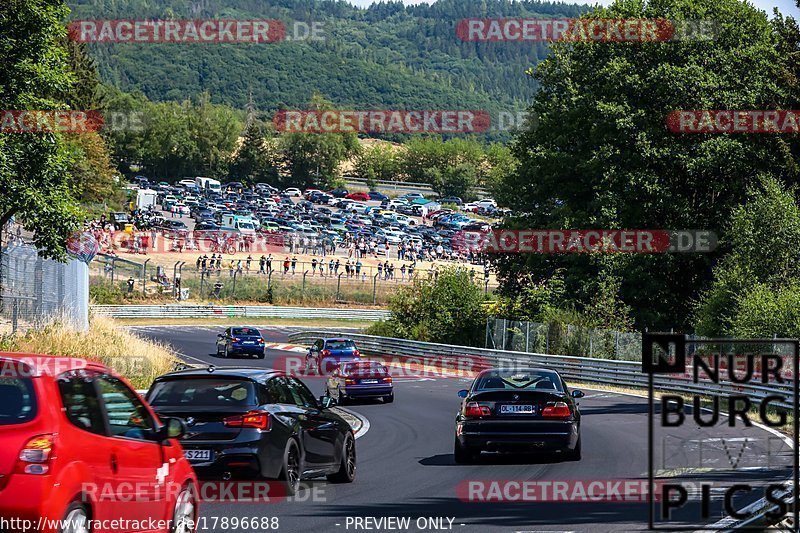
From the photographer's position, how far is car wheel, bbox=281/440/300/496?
12.7 metres

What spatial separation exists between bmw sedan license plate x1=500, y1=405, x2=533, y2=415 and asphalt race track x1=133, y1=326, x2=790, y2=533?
758 millimetres

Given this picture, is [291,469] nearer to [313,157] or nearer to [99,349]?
[99,349]

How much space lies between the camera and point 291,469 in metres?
12.9

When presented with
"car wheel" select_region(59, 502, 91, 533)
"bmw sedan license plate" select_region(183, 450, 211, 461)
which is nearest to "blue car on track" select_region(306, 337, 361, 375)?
"bmw sedan license plate" select_region(183, 450, 211, 461)

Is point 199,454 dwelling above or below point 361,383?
above

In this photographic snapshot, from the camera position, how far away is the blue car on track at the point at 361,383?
1188 inches

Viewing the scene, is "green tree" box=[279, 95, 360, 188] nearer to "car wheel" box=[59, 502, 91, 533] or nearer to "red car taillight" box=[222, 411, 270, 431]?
"red car taillight" box=[222, 411, 270, 431]

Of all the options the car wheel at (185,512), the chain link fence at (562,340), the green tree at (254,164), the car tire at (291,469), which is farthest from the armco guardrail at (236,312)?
the green tree at (254,164)

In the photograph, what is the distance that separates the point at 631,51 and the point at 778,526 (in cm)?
4399

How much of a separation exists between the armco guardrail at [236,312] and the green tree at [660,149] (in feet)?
67.4

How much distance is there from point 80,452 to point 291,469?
18.2 ft

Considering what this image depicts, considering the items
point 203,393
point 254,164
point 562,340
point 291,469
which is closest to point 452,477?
point 291,469

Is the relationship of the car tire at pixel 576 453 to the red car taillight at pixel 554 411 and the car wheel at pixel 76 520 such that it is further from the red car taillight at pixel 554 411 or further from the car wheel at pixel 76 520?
the car wheel at pixel 76 520

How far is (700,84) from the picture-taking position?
47875 millimetres
